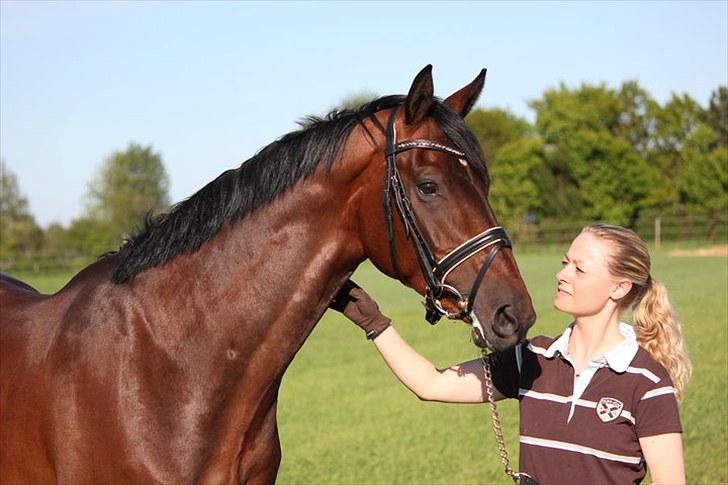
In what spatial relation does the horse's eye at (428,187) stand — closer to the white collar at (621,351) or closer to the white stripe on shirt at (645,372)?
the white collar at (621,351)

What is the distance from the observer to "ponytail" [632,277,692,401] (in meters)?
2.85

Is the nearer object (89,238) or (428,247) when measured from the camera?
(428,247)

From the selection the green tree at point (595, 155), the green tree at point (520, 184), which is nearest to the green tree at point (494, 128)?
the green tree at point (595, 155)

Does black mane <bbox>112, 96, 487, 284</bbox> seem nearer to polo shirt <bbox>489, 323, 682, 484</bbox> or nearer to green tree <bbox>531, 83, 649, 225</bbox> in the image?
polo shirt <bbox>489, 323, 682, 484</bbox>

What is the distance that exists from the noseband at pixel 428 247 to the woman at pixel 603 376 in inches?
14.8

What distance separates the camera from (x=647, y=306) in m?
2.90

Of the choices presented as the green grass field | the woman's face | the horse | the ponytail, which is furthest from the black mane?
the green grass field

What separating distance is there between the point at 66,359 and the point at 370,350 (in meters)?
12.2

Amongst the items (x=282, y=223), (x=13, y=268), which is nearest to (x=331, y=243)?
(x=282, y=223)

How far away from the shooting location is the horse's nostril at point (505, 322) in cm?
252

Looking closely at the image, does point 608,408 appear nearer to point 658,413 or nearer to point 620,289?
point 658,413

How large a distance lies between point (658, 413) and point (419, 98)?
1252 mm

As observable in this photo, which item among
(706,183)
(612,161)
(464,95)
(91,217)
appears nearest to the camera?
(464,95)

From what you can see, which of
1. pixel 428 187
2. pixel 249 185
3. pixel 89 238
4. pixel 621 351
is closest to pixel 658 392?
pixel 621 351
